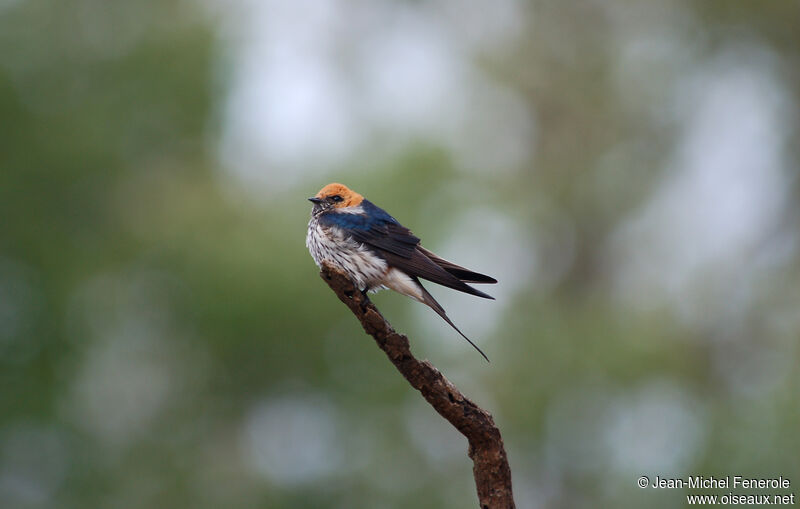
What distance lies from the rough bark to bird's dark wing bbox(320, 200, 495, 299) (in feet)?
1.51

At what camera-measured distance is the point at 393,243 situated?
12.2ft

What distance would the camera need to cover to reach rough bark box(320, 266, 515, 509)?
298cm

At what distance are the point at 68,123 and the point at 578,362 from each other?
4.91 metres

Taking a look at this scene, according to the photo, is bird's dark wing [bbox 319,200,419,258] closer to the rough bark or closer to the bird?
the bird

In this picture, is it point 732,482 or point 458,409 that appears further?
point 732,482

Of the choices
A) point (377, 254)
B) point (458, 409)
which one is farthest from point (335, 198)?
point (458, 409)

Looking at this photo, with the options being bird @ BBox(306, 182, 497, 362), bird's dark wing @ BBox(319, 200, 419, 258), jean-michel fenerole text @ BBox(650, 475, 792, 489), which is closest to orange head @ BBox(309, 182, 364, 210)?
bird @ BBox(306, 182, 497, 362)

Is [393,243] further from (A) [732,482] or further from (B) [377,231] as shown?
(A) [732,482]

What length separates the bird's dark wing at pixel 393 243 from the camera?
136 inches

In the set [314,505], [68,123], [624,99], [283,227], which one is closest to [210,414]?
[314,505]

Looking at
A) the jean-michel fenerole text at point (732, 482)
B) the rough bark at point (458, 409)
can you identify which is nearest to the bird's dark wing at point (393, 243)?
the rough bark at point (458, 409)

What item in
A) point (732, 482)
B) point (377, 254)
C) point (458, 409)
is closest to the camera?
point (458, 409)

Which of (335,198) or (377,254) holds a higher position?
(335,198)

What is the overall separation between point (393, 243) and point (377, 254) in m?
0.09
